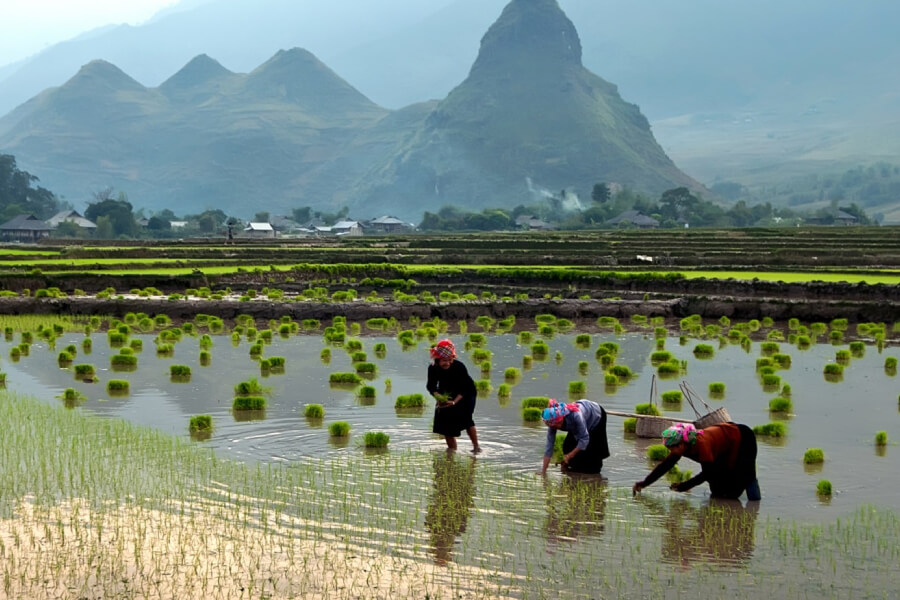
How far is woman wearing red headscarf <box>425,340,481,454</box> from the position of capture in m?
13.9

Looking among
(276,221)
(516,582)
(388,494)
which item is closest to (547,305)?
(388,494)

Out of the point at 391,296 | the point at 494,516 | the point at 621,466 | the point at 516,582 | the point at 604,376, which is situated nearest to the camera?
the point at 516,582

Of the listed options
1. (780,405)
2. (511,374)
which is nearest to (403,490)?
(780,405)

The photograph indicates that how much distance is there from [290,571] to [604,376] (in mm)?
11935

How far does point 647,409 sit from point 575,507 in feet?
16.1

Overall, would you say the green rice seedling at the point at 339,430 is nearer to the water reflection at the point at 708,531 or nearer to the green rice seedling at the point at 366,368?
the water reflection at the point at 708,531

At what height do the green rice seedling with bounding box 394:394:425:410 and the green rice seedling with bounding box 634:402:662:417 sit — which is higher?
the green rice seedling with bounding box 634:402:662:417

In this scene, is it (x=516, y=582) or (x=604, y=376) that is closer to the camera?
(x=516, y=582)

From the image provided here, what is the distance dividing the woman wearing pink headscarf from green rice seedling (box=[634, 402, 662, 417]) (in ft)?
12.6

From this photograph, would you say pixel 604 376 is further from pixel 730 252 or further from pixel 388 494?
pixel 730 252

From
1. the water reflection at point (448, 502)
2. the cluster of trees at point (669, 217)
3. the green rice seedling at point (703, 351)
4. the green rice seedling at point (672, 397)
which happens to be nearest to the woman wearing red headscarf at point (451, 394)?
the water reflection at point (448, 502)

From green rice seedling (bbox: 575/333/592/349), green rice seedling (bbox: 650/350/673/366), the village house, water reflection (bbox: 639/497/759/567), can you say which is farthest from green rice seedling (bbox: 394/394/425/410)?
the village house

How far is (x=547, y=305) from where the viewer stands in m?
33.1

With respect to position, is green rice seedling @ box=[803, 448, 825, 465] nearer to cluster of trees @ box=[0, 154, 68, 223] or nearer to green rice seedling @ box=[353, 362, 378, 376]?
green rice seedling @ box=[353, 362, 378, 376]
